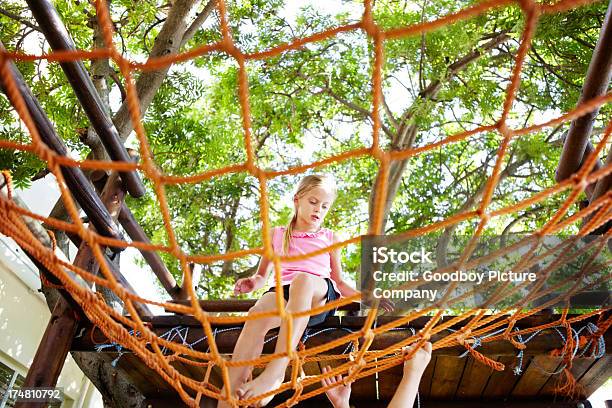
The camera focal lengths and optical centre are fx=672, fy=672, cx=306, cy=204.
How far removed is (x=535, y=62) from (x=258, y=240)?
6.51 ft

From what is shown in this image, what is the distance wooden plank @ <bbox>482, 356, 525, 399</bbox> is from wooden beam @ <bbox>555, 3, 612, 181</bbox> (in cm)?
55

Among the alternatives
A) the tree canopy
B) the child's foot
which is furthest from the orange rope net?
the tree canopy

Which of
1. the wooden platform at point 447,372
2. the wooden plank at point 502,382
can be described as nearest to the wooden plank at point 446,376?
the wooden platform at point 447,372

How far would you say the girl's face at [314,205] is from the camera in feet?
6.56

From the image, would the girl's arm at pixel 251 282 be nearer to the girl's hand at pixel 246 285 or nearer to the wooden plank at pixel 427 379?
the girl's hand at pixel 246 285

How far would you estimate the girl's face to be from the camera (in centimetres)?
200

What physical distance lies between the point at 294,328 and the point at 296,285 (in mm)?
123

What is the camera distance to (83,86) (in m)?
1.76

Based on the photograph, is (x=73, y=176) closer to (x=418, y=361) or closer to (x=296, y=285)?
(x=296, y=285)

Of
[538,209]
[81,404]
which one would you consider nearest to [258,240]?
[81,404]

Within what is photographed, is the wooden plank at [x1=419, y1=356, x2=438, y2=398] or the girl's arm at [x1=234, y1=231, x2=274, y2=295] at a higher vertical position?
the girl's arm at [x1=234, y1=231, x2=274, y2=295]

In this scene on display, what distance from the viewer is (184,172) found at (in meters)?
3.68

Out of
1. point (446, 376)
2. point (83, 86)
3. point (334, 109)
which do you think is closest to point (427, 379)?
point (446, 376)

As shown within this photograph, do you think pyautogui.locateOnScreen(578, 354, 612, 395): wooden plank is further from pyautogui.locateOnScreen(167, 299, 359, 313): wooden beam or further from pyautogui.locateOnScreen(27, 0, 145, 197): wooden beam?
pyautogui.locateOnScreen(27, 0, 145, 197): wooden beam
